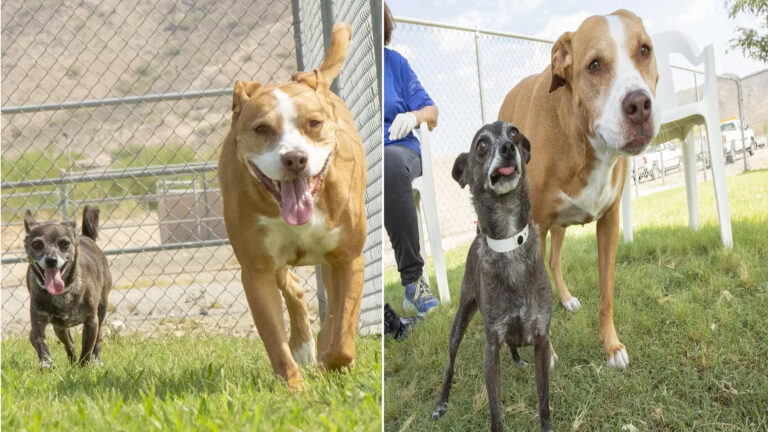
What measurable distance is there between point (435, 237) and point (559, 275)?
66 cm

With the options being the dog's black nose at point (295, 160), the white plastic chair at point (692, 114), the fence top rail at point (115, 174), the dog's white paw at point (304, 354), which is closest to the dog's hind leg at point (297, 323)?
the dog's white paw at point (304, 354)

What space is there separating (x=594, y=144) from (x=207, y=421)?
1.45m

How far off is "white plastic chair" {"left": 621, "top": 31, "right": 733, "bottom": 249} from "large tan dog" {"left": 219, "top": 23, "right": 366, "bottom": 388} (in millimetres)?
1706

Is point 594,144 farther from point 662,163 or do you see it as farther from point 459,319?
point 662,163

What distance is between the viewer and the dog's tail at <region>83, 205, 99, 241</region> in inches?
157

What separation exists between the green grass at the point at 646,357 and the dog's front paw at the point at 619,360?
3cm

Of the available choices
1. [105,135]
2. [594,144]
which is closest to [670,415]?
[594,144]

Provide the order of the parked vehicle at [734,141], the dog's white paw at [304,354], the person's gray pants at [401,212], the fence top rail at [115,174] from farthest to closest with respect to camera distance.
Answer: the parked vehicle at [734,141], the fence top rail at [115,174], the person's gray pants at [401,212], the dog's white paw at [304,354]

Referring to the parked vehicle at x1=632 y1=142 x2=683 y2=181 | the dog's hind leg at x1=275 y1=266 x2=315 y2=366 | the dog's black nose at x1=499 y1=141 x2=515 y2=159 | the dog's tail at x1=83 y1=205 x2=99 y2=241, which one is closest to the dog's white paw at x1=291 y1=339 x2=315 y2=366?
the dog's hind leg at x1=275 y1=266 x2=315 y2=366

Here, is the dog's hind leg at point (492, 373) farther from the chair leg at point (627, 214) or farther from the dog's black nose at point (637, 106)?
the chair leg at point (627, 214)

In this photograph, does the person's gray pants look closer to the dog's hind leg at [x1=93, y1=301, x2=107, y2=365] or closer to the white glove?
the white glove

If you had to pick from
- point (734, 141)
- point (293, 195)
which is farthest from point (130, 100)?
point (734, 141)

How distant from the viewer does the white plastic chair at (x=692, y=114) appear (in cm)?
319

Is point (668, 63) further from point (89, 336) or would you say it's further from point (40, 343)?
point (40, 343)
